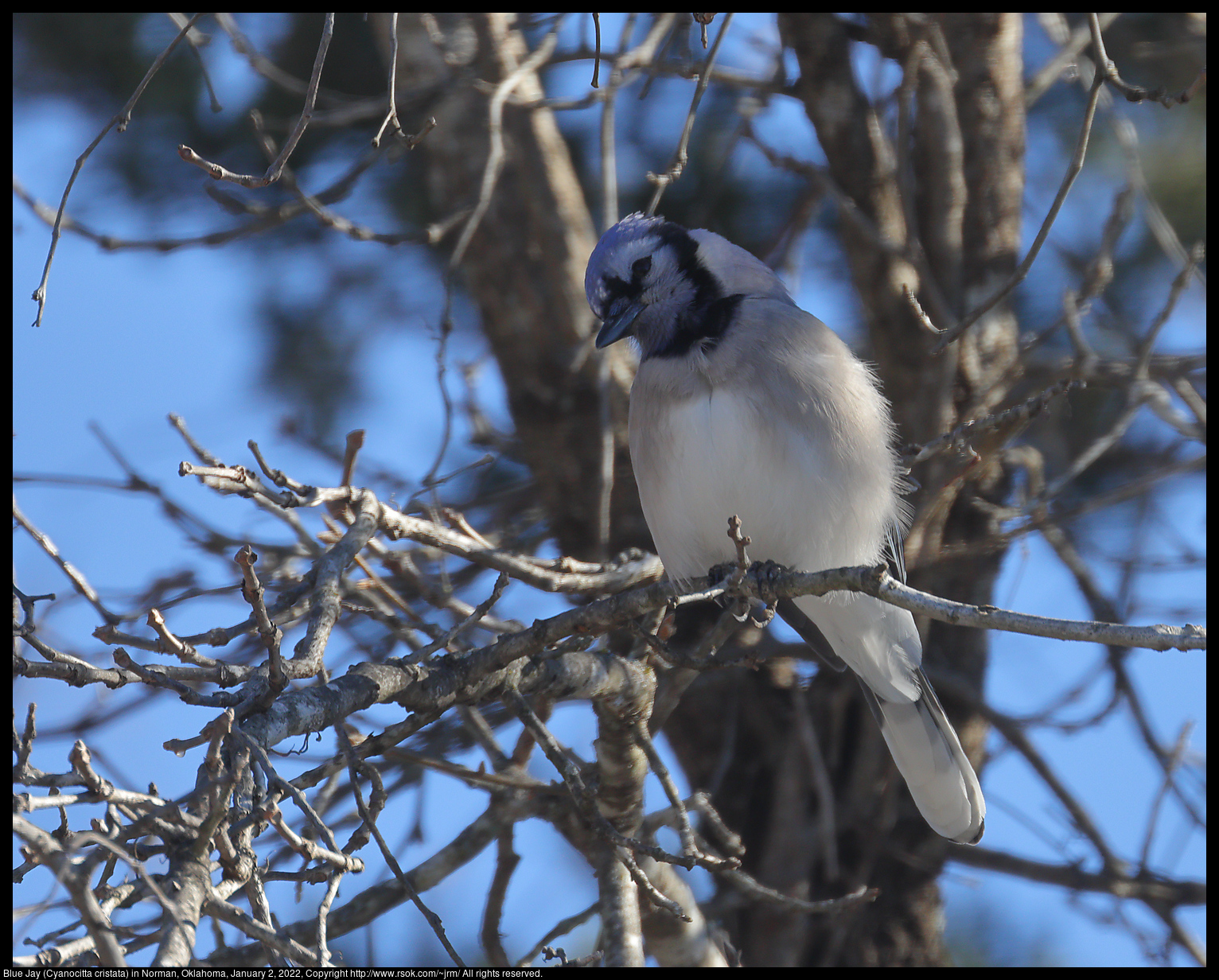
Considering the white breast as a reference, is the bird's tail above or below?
below

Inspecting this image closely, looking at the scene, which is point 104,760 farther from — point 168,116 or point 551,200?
point 168,116

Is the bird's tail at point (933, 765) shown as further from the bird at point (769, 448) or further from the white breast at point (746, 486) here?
the white breast at point (746, 486)

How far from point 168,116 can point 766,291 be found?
2.13 m

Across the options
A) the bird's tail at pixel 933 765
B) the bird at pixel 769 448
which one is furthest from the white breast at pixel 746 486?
the bird's tail at pixel 933 765

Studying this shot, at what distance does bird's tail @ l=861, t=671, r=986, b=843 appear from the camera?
262 centimetres

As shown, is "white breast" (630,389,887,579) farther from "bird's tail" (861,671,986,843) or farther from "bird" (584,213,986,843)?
"bird's tail" (861,671,986,843)

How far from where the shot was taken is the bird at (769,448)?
7.81 ft

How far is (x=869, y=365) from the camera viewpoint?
2.73 meters

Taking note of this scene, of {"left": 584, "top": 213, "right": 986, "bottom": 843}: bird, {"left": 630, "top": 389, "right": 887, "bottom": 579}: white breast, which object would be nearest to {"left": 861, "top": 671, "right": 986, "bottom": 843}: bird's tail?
{"left": 584, "top": 213, "right": 986, "bottom": 843}: bird

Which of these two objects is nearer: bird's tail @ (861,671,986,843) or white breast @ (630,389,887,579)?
white breast @ (630,389,887,579)

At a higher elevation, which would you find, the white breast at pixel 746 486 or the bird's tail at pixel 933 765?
the white breast at pixel 746 486

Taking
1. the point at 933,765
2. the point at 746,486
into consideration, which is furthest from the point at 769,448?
the point at 933,765

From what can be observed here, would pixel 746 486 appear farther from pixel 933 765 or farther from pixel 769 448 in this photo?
pixel 933 765

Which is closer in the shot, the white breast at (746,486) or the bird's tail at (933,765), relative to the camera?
the white breast at (746,486)
